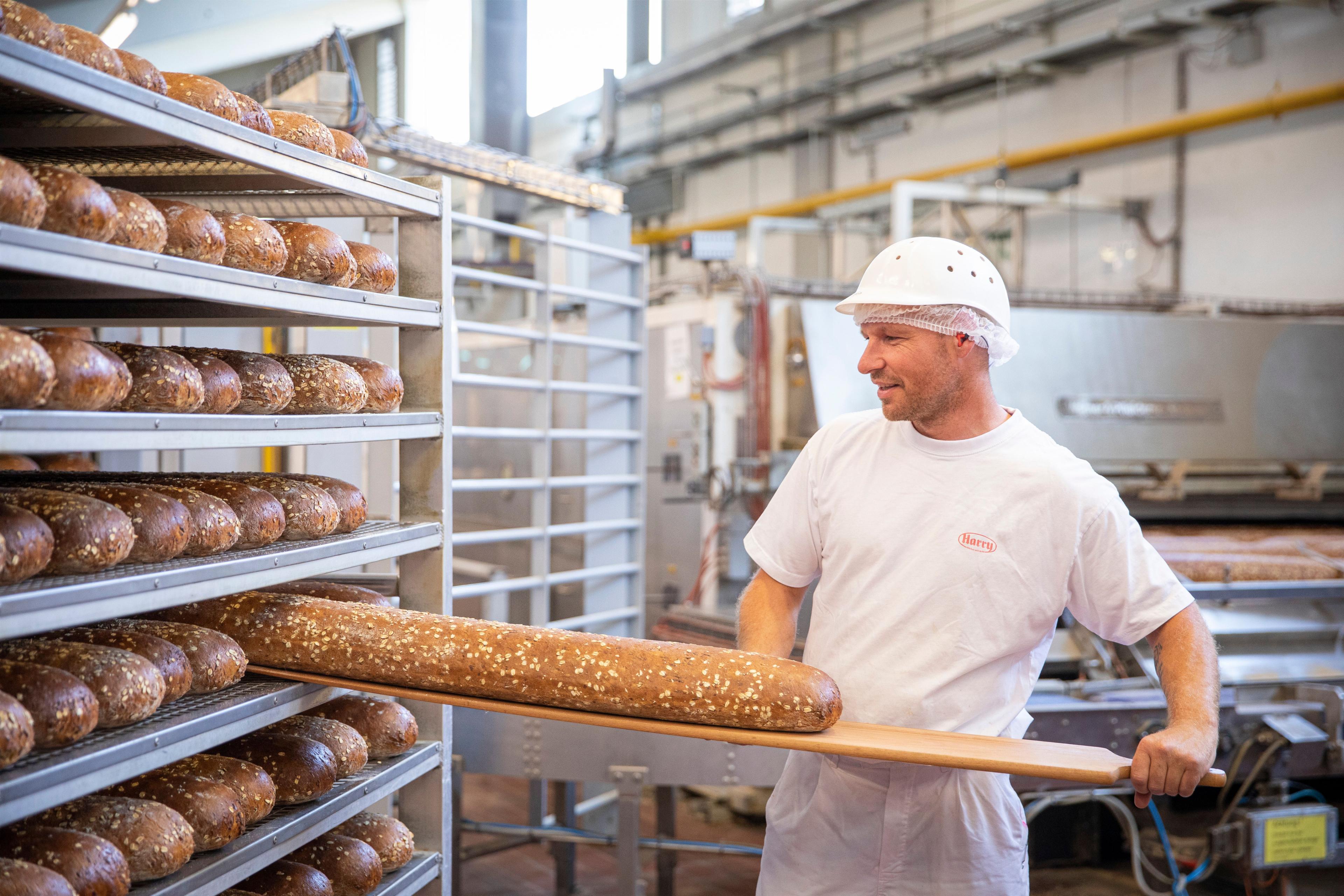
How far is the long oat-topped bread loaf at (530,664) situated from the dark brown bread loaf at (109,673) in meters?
0.26

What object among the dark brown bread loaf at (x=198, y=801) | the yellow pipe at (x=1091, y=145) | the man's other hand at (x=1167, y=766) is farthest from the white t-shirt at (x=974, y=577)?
the yellow pipe at (x=1091, y=145)

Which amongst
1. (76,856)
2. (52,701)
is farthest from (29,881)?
(52,701)

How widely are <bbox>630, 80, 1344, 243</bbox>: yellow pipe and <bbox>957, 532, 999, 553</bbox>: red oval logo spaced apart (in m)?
4.56

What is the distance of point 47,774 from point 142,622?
1.60 ft

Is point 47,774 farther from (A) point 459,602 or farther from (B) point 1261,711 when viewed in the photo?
(A) point 459,602

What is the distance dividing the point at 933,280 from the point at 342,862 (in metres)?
1.35

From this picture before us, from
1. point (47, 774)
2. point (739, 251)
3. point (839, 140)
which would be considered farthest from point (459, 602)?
point (739, 251)

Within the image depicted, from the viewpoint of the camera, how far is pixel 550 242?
146 inches

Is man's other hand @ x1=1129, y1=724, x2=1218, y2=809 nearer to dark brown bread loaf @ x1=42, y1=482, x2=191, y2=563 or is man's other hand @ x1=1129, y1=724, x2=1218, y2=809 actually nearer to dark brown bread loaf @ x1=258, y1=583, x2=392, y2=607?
dark brown bread loaf @ x1=258, y1=583, x2=392, y2=607

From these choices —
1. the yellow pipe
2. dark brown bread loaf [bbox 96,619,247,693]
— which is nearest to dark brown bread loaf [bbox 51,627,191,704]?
dark brown bread loaf [bbox 96,619,247,693]

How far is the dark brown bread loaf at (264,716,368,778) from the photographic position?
5.78 ft

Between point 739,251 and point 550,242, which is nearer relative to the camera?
point 550,242

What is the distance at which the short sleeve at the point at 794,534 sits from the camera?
1.95m

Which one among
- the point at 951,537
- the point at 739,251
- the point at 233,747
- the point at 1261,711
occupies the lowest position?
the point at 1261,711
